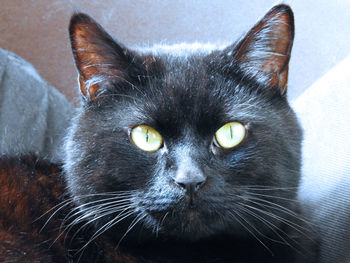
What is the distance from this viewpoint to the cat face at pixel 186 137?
0.95 m

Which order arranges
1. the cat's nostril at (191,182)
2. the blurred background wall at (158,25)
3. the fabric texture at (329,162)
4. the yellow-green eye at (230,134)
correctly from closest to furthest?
1. the cat's nostril at (191,182)
2. the yellow-green eye at (230,134)
3. the fabric texture at (329,162)
4. the blurred background wall at (158,25)

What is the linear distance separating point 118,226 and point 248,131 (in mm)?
381

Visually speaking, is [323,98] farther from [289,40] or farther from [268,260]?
[268,260]

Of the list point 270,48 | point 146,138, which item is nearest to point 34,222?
point 146,138

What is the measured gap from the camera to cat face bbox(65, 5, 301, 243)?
0.95 meters

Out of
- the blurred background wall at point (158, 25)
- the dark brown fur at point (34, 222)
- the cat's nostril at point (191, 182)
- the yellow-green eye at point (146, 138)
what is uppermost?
the blurred background wall at point (158, 25)

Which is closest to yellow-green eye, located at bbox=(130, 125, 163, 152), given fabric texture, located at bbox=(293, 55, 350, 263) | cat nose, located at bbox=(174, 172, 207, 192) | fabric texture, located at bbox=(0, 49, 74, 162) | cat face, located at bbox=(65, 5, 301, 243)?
cat face, located at bbox=(65, 5, 301, 243)

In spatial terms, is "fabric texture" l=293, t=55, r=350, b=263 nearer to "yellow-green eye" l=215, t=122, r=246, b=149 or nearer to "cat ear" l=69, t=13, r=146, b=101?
"yellow-green eye" l=215, t=122, r=246, b=149

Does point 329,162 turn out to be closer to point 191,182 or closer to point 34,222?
point 191,182

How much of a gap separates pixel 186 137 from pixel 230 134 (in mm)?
107

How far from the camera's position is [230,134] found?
1.02 m

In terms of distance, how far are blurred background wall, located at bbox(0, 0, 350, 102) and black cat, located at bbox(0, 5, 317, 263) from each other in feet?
3.44

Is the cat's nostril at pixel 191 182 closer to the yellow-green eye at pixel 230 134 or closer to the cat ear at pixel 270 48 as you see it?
the yellow-green eye at pixel 230 134

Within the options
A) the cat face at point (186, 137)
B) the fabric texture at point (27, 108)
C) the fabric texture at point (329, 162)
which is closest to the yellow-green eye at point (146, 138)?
the cat face at point (186, 137)
